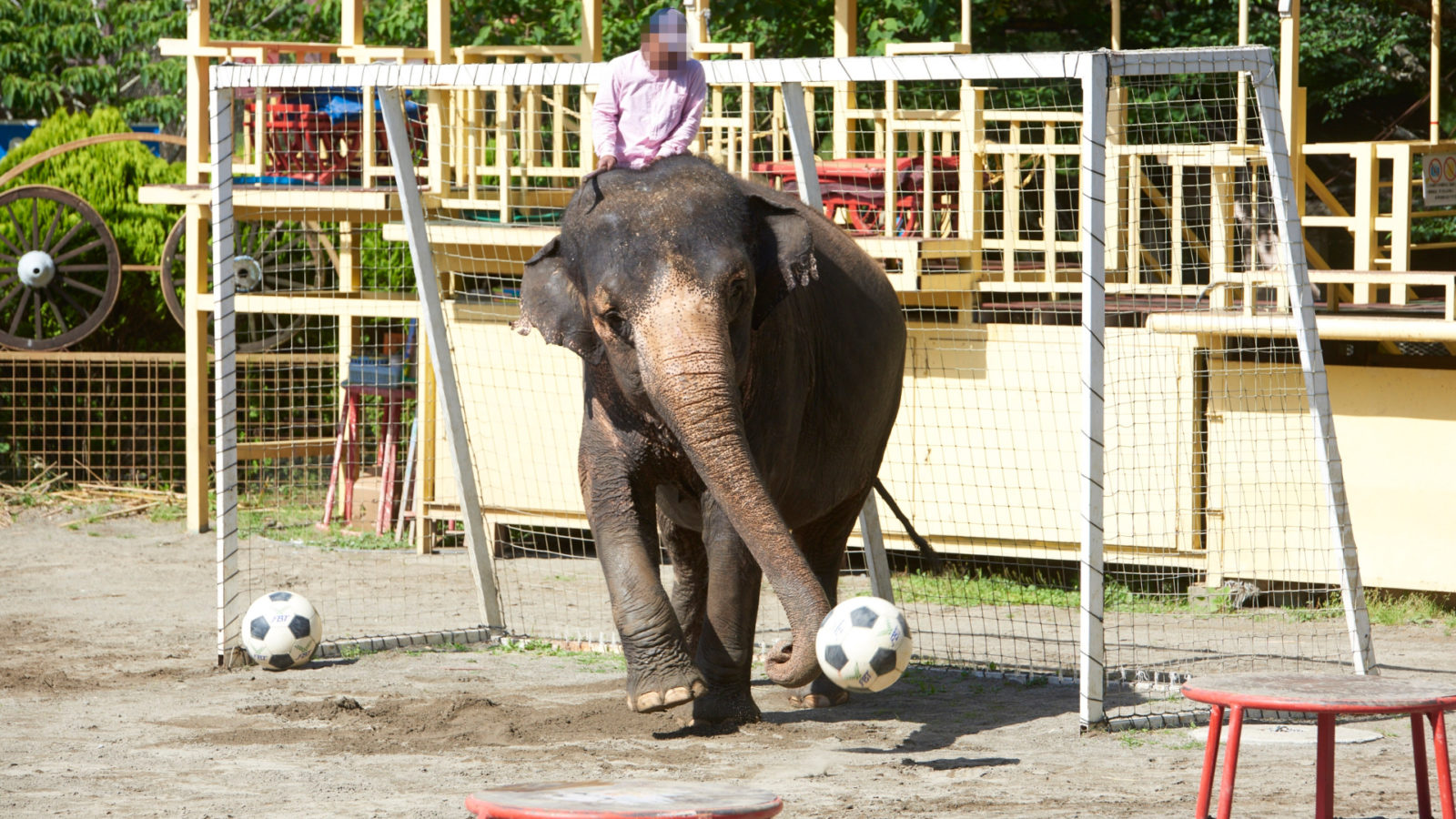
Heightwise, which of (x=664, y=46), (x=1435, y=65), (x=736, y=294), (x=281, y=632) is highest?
(x=1435, y=65)

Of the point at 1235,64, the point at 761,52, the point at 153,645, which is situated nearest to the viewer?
the point at 1235,64

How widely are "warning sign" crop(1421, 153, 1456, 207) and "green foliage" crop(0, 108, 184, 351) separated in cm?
1055

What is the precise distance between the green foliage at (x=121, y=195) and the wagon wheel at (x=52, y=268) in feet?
0.84

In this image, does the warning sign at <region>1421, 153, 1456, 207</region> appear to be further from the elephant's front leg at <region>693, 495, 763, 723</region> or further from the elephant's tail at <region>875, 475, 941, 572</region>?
the elephant's front leg at <region>693, 495, 763, 723</region>

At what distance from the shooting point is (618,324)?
6621 mm

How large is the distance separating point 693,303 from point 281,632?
309cm

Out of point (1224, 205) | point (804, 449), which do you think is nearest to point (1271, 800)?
point (804, 449)

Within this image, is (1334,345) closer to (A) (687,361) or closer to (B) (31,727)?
(A) (687,361)

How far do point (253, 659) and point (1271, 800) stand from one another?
5056 millimetres

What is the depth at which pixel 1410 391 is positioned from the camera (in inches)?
419

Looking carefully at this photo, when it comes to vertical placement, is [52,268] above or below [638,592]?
above

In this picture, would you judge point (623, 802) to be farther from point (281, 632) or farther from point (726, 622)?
point (281, 632)

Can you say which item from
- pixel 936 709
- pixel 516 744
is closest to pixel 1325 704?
pixel 936 709

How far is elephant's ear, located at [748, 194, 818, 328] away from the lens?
6.96 meters
